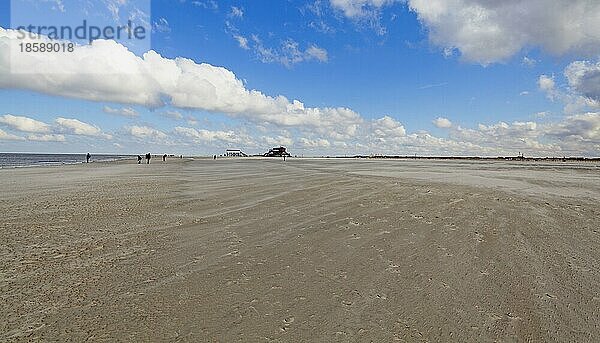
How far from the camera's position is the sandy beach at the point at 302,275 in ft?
12.0

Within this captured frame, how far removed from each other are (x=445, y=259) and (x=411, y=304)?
2.06 meters

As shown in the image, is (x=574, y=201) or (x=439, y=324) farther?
(x=574, y=201)

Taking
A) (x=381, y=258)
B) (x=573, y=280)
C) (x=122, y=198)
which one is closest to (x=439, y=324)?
(x=381, y=258)

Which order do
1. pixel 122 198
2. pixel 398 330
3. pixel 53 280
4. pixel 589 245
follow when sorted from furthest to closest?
pixel 122 198 → pixel 589 245 → pixel 53 280 → pixel 398 330

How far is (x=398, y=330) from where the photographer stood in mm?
3617

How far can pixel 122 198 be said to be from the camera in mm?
13602

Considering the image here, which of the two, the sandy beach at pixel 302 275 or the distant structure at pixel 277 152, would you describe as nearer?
the sandy beach at pixel 302 275

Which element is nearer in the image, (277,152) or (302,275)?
(302,275)

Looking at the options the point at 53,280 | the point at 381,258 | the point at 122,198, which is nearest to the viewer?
the point at 53,280

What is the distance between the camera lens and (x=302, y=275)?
5219 mm

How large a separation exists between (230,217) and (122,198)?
680 centimetres

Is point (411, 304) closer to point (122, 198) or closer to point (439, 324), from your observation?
point (439, 324)

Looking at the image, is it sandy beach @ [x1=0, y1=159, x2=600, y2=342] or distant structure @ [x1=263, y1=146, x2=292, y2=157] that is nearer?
sandy beach @ [x1=0, y1=159, x2=600, y2=342]

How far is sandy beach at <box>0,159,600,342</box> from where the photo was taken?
12.0 feet
